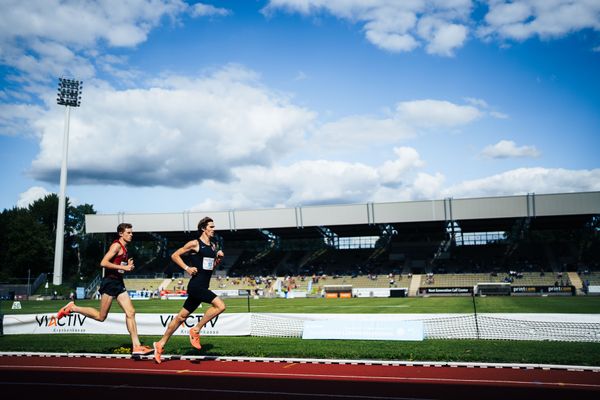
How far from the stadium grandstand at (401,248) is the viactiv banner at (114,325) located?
111 ft

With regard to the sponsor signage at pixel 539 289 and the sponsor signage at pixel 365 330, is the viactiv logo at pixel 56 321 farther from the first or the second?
the sponsor signage at pixel 539 289

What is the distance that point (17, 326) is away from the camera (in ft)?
47.3

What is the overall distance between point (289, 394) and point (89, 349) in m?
6.04

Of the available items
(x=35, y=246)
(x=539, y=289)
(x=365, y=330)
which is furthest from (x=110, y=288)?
(x=35, y=246)

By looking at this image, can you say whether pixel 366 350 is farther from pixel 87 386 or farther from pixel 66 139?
pixel 66 139

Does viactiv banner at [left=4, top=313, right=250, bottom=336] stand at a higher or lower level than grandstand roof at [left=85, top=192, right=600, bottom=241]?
lower

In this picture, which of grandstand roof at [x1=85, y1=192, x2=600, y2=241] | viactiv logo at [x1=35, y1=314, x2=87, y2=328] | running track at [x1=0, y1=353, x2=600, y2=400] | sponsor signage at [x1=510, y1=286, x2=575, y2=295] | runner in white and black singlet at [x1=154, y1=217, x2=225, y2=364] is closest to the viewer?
running track at [x1=0, y1=353, x2=600, y2=400]

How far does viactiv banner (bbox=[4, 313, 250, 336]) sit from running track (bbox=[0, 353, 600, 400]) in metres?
4.72

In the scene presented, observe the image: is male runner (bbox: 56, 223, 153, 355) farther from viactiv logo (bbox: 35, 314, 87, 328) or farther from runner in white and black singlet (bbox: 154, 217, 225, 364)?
viactiv logo (bbox: 35, 314, 87, 328)

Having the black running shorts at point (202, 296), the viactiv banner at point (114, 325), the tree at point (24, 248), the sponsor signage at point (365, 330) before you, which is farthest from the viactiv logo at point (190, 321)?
the tree at point (24, 248)

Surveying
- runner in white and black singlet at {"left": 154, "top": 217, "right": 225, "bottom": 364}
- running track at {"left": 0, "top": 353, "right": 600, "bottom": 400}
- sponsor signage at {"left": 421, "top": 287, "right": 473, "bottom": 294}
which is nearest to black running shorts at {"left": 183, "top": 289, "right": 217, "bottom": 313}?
runner in white and black singlet at {"left": 154, "top": 217, "right": 225, "bottom": 364}

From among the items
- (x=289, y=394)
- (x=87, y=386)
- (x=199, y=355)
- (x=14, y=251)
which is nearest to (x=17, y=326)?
(x=199, y=355)

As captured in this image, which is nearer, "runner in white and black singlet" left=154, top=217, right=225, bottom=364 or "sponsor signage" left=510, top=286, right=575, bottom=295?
"runner in white and black singlet" left=154, top=217, right=225, bottom=364

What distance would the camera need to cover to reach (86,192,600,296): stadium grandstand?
156 feet
